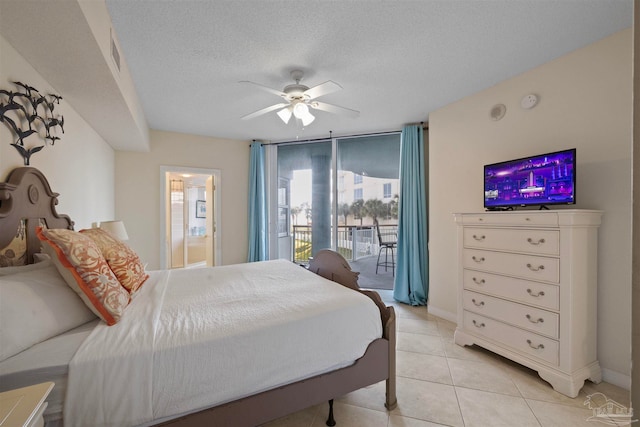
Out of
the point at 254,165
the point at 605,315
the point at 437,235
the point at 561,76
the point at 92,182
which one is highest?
the point at 561,76

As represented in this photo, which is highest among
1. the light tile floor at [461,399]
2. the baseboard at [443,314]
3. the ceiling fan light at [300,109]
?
the ceiling fan light at [300,109]

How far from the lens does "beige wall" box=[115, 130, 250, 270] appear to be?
146 inches

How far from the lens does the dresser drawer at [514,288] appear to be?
72.5 inches

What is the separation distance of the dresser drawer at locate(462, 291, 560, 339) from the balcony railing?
2023 millimetres

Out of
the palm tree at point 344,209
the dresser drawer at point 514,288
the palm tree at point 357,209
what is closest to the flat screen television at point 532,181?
the dresser drawer at point 514,288

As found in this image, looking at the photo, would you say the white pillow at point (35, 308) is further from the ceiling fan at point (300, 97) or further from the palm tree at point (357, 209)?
the palm tree at point (357, 209)

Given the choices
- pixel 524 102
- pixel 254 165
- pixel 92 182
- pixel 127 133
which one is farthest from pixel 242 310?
pixel 254 165

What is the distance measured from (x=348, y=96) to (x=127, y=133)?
2.51 metres

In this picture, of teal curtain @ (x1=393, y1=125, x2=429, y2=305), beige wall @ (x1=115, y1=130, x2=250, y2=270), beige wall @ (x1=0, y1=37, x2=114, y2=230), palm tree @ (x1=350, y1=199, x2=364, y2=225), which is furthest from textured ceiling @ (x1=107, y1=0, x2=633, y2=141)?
palm tree @ (x1=350, y1=199, x2=364, y2=225)

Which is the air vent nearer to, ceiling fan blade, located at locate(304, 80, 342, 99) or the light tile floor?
ceiling fan blade, located at locate(304, 80, 342, 99)

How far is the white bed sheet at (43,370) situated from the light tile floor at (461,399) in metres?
1.09

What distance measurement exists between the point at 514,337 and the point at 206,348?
2.26 meters

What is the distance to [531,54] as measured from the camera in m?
2.09

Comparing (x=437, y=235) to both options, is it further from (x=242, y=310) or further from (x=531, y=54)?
(x=242, y=310)
